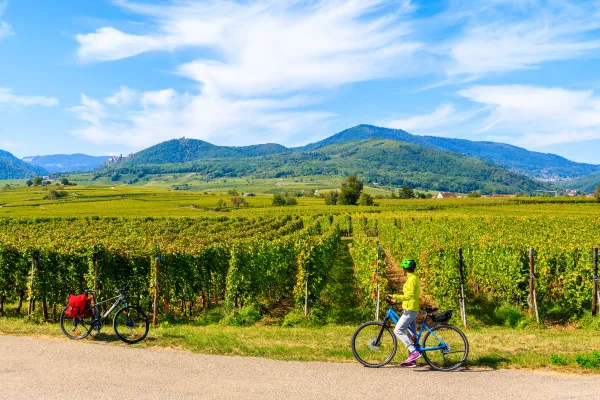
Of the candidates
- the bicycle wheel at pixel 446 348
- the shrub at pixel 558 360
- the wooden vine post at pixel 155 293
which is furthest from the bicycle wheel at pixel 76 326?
the shrub at pixel 558 360

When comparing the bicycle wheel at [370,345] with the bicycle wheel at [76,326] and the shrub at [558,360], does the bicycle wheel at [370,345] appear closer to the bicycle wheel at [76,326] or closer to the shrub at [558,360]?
the shrub at [558,360]

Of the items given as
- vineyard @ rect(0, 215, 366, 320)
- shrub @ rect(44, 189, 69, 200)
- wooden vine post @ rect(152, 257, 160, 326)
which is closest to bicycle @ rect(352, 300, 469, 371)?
vineyard @ rect(0, 215, 366, 320)

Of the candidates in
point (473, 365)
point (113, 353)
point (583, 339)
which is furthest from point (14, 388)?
point (583, 339)

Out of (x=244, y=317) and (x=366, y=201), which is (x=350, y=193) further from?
(x=244, y=317)

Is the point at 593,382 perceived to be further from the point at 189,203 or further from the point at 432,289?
the point at 189,203

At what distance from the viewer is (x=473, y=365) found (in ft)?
31.3

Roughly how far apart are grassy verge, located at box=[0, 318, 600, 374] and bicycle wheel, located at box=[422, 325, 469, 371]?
39 cm

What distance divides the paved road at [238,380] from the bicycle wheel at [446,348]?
0.35 metres

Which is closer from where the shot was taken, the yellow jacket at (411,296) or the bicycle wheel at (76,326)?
the yellow jacket at (411,296)

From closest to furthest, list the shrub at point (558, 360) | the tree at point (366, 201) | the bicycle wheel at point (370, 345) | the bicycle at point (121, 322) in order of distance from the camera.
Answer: the shrub at point (558, 360) < the bicycle wheel at point (370, 345) < the bicycle at point (121, 322) < the tree at point (366, 201)

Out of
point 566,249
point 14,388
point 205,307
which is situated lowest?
point 205,307

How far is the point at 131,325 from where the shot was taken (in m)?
11.4

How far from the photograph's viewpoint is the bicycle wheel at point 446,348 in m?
9.33

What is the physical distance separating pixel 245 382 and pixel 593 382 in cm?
665
